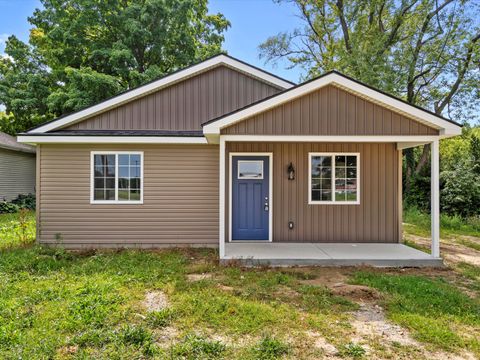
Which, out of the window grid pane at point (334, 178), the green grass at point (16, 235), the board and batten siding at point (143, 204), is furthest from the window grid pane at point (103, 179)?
the window grid pane at point (334, 178)

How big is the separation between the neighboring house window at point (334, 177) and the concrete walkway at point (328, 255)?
3.95 feet

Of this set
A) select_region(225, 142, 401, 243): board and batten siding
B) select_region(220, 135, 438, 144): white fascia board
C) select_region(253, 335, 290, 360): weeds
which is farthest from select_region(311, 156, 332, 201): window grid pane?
select_region(253, 335, 290, 360): weeds

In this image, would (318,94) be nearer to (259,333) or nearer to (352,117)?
(352,117)

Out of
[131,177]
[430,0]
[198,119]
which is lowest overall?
[131,177]

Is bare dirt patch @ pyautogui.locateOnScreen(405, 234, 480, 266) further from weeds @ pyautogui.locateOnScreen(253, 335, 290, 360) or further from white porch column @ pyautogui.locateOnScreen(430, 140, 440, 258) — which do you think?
weeds @ pyautogui.locateOnScreen(253, 335, 290, 360)

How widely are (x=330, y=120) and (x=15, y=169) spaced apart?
1590 cm

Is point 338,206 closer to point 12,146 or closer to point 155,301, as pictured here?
point 155,301

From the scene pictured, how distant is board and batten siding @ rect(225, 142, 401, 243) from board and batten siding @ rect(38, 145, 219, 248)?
2.82ft

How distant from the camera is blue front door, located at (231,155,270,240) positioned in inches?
287

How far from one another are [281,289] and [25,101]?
1877 cm

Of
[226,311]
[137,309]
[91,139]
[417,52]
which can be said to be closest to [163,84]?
[91,139]

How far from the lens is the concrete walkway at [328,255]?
5.70 meters

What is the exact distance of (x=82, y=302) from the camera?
3.82 meters

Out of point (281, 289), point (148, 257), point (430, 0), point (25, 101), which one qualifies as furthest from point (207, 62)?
point (25, 101)
